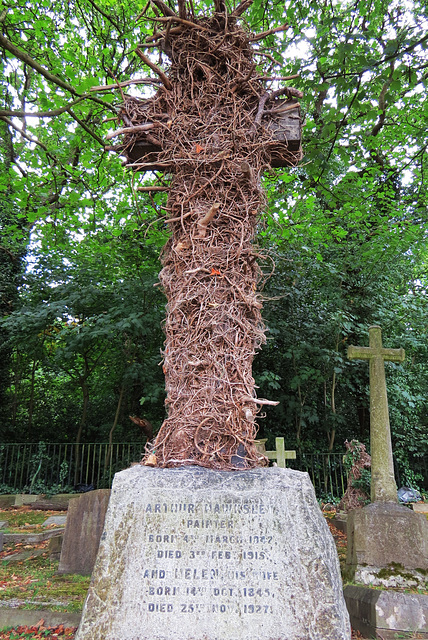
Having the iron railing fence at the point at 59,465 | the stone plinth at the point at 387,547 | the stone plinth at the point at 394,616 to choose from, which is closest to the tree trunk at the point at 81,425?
the iron railing fence at the point at 59,465

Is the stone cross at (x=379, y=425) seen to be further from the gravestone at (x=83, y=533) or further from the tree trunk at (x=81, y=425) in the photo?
the tree trunk at (x=81, y=425)

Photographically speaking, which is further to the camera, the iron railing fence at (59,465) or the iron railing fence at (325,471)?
the iron railing fence at (59,465)

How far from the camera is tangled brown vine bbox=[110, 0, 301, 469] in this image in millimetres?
2543

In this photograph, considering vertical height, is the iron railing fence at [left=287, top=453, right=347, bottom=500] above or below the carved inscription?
below

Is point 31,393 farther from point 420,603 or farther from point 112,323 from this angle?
point 420,603

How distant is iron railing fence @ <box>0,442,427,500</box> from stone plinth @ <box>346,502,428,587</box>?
5404 millimetres

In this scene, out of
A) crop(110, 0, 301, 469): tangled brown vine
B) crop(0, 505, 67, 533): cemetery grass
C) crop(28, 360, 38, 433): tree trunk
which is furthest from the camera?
crop(28, 360, 38, 433): tree trunk

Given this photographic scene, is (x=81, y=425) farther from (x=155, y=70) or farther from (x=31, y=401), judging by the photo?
(x=155, y=70)

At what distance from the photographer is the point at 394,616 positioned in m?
3.93

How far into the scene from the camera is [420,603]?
4.01m

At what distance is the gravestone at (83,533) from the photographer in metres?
4.70

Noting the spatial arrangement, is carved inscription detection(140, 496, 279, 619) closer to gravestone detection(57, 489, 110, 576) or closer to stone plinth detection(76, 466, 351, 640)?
stone plinth detection(76, 466, 351, 640)

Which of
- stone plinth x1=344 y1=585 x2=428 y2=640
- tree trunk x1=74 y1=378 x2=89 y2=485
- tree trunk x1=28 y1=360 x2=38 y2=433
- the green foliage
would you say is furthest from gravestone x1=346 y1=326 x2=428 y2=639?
tree trunk x1=28 y1=360 x2=38 y2=433

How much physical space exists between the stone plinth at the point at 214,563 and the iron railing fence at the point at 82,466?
8672 millimetres
